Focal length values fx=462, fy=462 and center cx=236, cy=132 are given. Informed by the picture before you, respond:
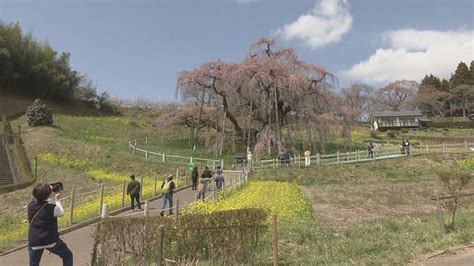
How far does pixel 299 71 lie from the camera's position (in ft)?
124

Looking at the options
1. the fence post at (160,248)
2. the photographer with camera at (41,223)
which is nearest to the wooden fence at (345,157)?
the fence post at (160,248)

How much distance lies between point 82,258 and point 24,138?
116 feet

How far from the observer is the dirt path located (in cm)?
823

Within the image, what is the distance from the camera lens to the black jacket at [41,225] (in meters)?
6.66

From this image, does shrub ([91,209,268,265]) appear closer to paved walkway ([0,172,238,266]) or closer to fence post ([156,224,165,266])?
fence post ([156,224,165,266])

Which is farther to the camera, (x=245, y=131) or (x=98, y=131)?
(x=98, y=131)

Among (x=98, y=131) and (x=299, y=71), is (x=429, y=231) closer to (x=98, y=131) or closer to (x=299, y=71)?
(x=299, y=71)

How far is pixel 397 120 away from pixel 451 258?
77097mm

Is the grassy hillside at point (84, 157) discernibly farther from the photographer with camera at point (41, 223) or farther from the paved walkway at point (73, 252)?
the photographer with camera at point (41, 223)

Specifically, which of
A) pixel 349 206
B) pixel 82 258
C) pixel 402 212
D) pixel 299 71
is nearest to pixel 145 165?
pixel 299 71

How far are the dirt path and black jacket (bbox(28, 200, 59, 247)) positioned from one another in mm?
6097

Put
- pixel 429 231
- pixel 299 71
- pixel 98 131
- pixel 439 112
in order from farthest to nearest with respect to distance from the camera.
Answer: pixel 439 112, pixel 98 131, pixel 299 71, pixel 429 231

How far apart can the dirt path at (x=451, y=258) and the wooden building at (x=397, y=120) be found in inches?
2892

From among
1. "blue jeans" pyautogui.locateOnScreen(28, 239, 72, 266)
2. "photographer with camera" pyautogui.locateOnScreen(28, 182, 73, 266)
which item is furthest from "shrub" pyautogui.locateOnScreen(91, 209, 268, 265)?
"photographer with camera" pyautogui.locateOnScreen(28, 182, 73, 266)
